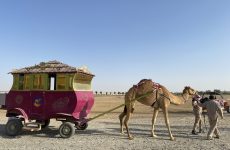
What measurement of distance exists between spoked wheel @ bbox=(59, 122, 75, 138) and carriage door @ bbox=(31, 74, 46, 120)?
3.75ft

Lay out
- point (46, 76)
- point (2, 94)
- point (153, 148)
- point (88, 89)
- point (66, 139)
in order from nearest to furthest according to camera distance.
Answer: point (153, 148), point (66, 139), point (46, 76), point (88, 89), point (2, 94)

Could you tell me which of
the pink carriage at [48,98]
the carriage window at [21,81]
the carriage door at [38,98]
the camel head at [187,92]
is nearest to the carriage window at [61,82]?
the pink carriage at [48,98]

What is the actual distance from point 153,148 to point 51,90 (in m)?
5.23

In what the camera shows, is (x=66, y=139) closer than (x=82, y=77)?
Yes

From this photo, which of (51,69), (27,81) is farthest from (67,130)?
(27,81)

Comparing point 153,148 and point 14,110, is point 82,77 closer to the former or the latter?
point 14,110

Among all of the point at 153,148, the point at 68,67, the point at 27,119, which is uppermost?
the point at 68,67

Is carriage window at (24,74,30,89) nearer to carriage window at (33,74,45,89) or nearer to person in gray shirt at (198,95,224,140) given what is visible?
carriage window at (33,74,45,89)

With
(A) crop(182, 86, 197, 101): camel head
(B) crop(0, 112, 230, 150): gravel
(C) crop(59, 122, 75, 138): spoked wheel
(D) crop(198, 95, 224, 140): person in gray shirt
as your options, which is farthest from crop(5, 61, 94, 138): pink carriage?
(D) crop(198, 95, 224, 140): person in gray shirt

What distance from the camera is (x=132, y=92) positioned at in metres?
14.2

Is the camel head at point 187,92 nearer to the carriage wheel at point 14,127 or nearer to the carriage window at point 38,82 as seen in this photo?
the carriage window at point 38,82

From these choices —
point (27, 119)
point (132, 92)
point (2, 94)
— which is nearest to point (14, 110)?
point (27, 119)

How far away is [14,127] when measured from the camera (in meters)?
14.0

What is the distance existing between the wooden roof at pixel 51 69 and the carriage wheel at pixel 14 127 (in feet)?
7.27
